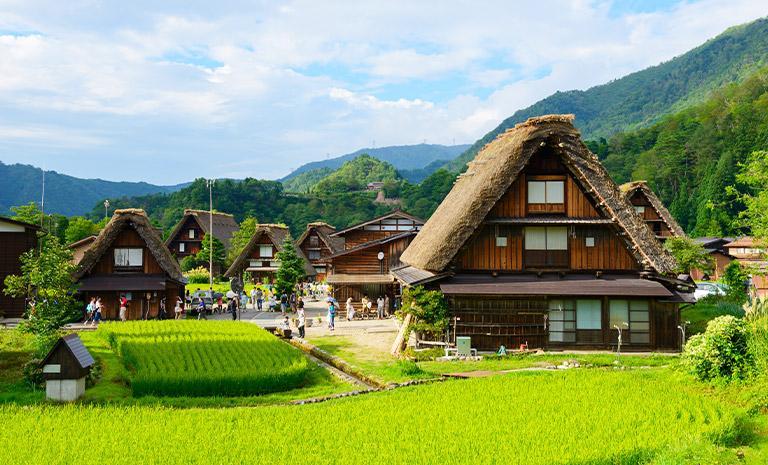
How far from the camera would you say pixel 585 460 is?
9.96 m

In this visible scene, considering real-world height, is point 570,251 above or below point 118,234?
below

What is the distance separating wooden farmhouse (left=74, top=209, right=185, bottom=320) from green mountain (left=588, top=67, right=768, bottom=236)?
64.4 metres

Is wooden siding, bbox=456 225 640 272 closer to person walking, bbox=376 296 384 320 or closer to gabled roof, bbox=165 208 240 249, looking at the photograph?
person walking, bbox=376 296 384 320

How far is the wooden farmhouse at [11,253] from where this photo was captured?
3428 centimetres

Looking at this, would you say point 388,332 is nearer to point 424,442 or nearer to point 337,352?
point 337,352

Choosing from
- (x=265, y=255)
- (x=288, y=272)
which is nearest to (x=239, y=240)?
(x=265, y=255)

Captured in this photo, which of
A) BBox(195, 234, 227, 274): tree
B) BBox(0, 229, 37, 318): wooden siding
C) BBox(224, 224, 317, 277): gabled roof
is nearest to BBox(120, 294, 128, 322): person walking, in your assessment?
BBox(0, 229, 37, 318): wooden siding

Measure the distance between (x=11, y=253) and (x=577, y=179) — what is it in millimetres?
30590

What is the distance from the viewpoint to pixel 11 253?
34.6 meters

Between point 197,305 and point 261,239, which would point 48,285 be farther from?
point 261,239

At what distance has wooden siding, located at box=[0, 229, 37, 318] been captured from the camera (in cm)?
3428

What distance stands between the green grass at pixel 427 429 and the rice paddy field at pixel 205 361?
109 inches

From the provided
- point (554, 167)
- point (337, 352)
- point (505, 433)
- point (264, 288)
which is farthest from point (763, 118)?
point (505, 433)

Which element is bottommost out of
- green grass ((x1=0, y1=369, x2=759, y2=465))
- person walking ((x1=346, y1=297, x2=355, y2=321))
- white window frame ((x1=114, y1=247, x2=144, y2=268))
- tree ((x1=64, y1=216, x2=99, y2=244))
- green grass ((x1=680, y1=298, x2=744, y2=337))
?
green grass ((x1=0, y1=369, x2=759, y2=465))
